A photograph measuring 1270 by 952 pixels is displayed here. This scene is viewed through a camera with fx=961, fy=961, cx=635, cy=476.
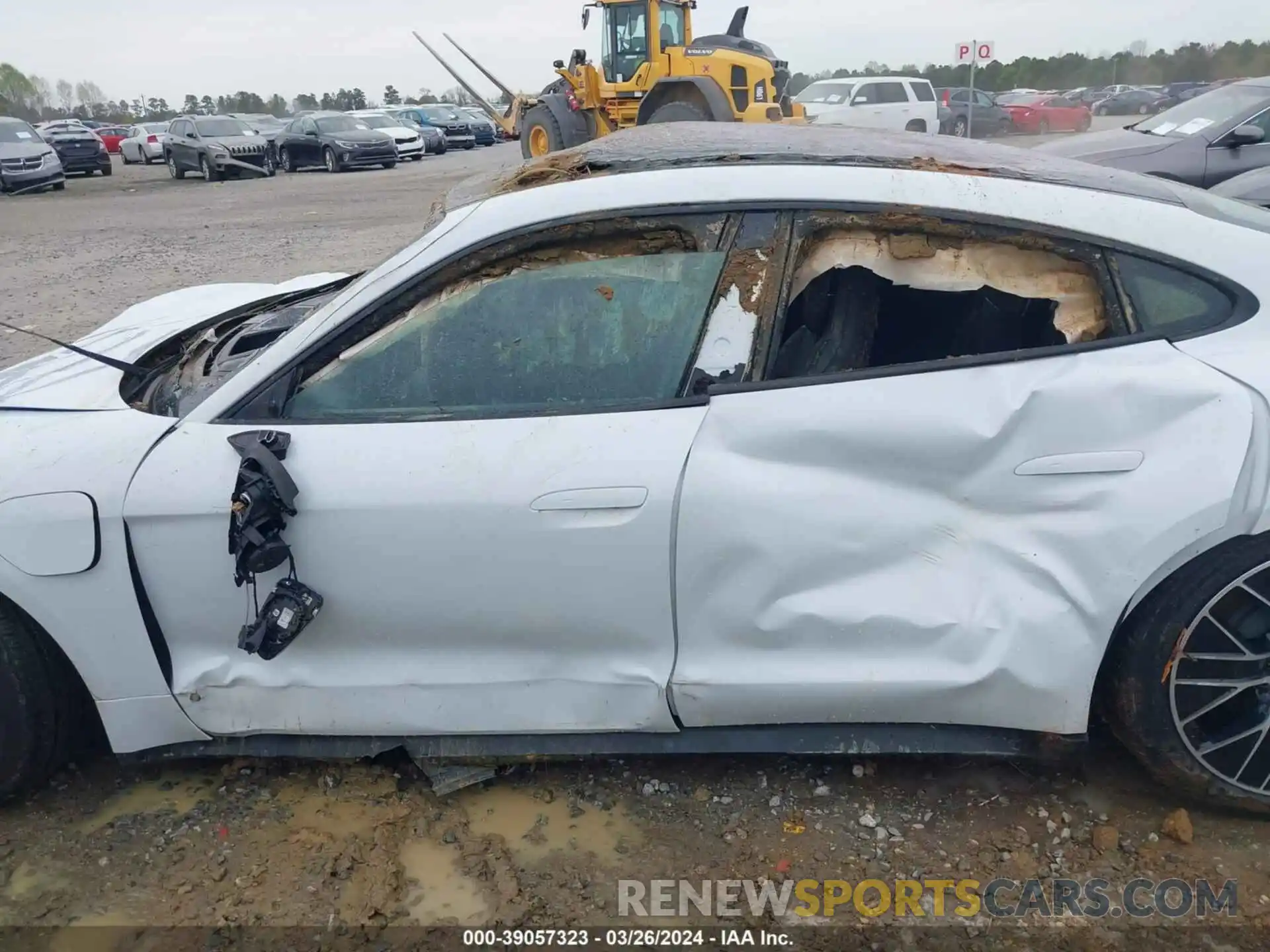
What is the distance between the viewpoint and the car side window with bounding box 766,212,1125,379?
220cm

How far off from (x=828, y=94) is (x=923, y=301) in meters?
19.5

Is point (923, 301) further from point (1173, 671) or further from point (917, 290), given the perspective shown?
point (1173, 671)

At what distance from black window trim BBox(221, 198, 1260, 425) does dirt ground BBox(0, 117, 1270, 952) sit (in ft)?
3.36

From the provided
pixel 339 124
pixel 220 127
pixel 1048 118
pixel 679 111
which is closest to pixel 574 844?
pixel 679 111

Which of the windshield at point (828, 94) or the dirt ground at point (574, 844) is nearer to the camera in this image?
the dirt ground at point (574, 844)

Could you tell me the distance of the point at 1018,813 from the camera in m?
2.40

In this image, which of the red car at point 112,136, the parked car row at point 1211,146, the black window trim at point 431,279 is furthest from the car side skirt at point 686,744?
the red car at point 112,136

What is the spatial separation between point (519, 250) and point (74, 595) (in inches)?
51.7

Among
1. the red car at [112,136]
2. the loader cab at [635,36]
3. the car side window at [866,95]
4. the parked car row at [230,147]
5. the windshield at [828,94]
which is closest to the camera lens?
the loader cab at [635,36]

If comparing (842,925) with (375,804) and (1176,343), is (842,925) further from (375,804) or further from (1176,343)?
(1176,343)

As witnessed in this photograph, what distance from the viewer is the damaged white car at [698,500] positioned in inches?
82.7

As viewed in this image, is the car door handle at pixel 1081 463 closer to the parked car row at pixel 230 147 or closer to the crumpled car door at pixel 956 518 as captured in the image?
the crumpled car door at pixel 956 518

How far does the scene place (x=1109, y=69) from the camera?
5650cm

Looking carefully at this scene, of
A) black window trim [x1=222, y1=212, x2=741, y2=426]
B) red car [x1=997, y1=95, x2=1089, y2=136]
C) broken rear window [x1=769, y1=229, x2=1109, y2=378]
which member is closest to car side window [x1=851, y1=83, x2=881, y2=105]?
red car [x1=997, y1=95, x2=1089, y2=136]
